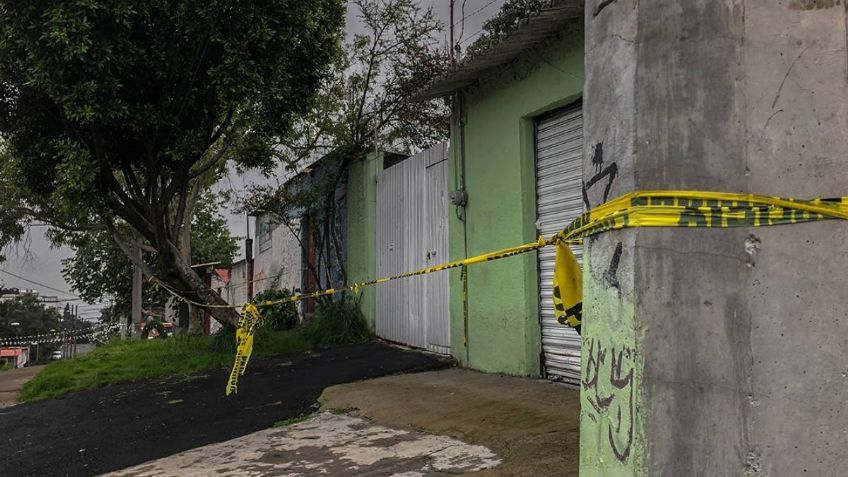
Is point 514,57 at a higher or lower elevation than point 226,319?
higher

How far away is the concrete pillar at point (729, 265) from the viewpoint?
2098 mm

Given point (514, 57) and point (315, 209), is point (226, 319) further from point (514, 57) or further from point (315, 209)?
point (514, 57)

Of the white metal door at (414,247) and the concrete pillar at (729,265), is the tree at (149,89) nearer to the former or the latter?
the white metal door at (414,247)

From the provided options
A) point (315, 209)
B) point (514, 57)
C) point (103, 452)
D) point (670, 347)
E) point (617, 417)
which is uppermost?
point (514, 57)

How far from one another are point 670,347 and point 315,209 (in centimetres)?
1017

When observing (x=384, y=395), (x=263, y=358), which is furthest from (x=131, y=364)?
(x=384, y=395)

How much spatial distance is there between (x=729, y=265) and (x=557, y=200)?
406 centimetres

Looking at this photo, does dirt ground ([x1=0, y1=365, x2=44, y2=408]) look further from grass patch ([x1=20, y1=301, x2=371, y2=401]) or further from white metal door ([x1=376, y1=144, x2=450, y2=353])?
white metal door ([x1=376, y1=144, x2=450, y2=353])

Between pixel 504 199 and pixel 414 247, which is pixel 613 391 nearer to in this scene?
pixel 504 199

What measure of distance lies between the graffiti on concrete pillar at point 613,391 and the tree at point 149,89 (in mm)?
7070

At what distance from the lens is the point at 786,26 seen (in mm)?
2229

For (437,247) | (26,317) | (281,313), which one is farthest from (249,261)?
(26,317)

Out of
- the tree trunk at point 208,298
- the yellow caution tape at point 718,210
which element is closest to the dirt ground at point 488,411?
the yellow caution tape at point 718,210

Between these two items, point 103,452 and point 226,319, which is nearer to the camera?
point 103,452
